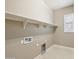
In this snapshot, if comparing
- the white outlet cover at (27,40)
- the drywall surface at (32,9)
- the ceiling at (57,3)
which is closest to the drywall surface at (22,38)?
the white outlet cover at (27,40)

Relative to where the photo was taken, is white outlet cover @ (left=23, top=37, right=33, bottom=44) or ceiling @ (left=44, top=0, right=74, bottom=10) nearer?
ceiling @ (left=44, top=0, right=74, bottom=10)

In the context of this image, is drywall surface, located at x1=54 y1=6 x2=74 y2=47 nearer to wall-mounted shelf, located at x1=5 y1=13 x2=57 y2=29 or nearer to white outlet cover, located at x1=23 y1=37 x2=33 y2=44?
wall-mounted shelf, located at x1=5 y1=13 x2=57 y2=29

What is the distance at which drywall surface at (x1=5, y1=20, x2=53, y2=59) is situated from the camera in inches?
54.4

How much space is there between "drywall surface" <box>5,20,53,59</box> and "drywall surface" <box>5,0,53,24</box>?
0.66ft

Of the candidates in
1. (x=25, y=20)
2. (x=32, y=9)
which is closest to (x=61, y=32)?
(x=25, y=20)

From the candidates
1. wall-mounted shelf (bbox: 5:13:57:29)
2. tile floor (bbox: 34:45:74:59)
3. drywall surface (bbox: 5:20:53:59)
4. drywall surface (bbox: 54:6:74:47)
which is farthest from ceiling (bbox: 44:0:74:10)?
tile floor (bbox: 34:45:74:59)

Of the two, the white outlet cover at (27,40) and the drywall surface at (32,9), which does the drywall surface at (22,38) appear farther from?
the drywall surface at (32,9)

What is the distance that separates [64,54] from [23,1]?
4.33 ft

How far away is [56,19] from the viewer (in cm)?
152

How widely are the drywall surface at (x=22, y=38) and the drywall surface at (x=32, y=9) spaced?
200 mm

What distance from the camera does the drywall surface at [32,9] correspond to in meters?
1.46

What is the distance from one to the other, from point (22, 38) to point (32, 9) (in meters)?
0.68
